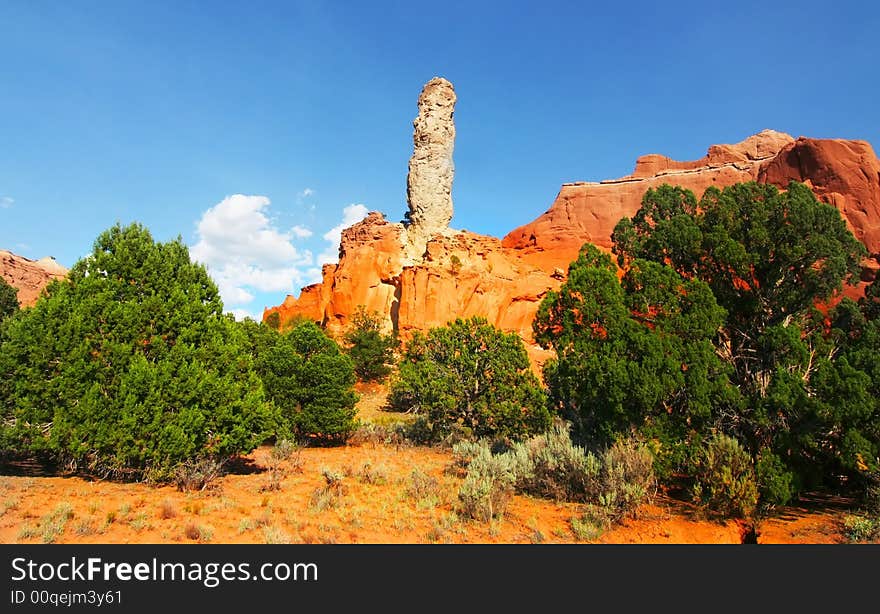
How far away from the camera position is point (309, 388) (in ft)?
49.6

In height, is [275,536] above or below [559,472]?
below

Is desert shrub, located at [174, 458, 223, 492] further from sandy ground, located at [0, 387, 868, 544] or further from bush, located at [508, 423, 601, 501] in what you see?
bush, located at [508, 423, 601, 501]

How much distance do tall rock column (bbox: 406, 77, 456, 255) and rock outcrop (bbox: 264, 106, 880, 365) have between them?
0.62m

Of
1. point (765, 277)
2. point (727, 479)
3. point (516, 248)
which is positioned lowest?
point (727, 479)

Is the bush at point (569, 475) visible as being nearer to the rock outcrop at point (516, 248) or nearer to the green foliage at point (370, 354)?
the green foliage at point (370, 354)

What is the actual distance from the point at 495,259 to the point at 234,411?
120 ft

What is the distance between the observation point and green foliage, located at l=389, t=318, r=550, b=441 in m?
14.0

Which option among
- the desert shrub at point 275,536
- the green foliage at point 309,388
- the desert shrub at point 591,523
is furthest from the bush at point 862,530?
the green foliage at point 309,388

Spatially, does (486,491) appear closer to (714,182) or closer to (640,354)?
(640,354)

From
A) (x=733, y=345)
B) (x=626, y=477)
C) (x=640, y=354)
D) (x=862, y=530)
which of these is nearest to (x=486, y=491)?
(x=626, y=477)

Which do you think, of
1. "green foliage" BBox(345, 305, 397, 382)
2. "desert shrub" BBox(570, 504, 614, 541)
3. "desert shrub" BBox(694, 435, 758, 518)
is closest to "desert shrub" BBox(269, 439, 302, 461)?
"desert shrub" BBox(570, 504, 614, 541)

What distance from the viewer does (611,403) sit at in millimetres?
8633

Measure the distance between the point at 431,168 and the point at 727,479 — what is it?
43.3 meters
